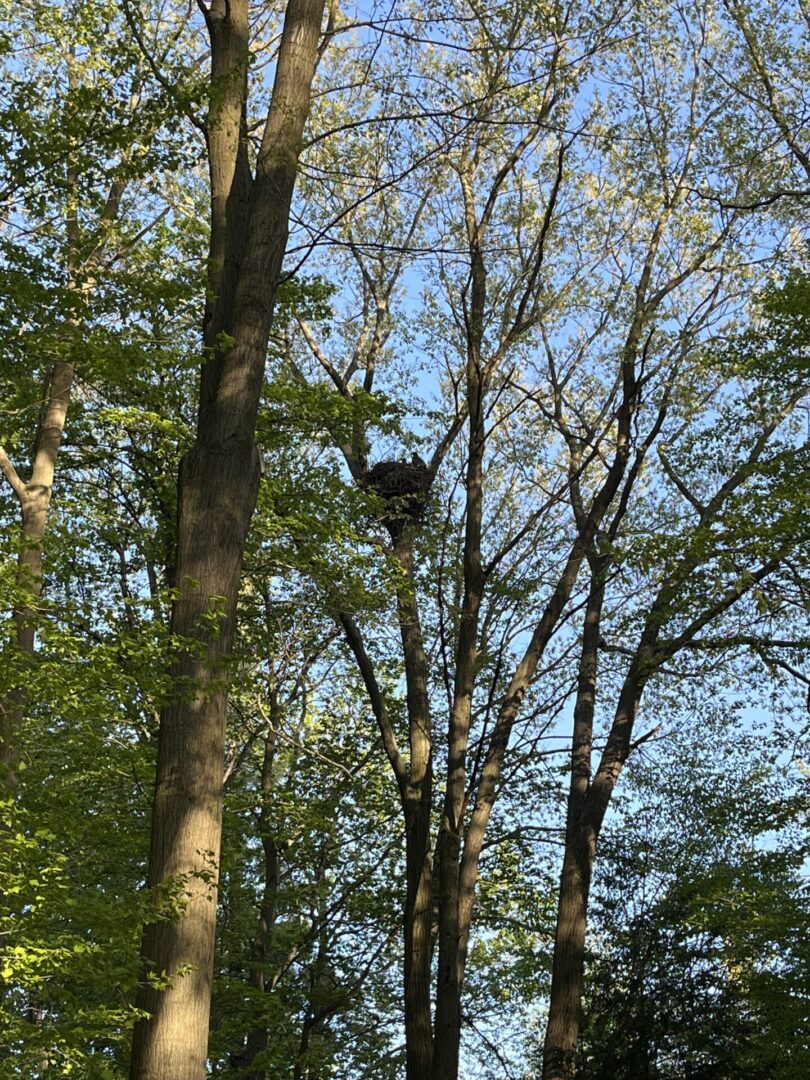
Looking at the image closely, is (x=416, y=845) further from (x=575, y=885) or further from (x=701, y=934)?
(x=701, y=934)

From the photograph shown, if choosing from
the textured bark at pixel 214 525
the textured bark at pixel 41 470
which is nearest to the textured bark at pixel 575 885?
the textured bark at pixel 41 470

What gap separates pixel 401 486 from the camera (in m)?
10.7

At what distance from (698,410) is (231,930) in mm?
8275

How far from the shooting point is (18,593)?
20.3 feet

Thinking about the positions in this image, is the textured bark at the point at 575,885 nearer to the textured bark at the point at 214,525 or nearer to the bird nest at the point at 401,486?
the bird nest at the point at 401,486

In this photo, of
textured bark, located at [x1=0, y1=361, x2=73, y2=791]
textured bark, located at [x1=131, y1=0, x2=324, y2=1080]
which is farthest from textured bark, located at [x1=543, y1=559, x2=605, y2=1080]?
textured bark, located at [x1=131, y1=0, x2=324, y2=1080]

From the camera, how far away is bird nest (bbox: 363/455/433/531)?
10.6 metres

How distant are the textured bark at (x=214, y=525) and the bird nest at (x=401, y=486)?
14.4ft

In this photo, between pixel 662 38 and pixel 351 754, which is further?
pixel 351 754

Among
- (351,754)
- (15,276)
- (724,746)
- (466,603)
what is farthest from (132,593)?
(724,746)

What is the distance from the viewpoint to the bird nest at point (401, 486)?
10.6m

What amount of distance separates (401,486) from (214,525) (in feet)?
17.0

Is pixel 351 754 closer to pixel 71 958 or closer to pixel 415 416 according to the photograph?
pixel 415 416

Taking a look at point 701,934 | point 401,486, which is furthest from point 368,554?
point 701,934
